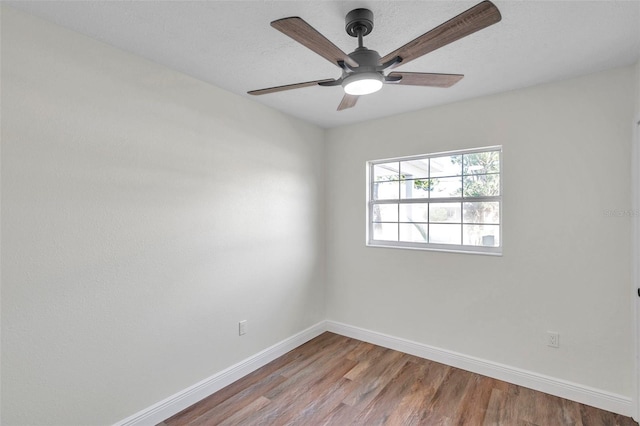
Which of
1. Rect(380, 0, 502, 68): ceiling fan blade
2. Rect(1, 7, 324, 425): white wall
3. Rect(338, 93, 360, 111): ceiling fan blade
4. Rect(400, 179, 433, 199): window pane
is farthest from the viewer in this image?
Rect(400, 179, 433, 199): window pane

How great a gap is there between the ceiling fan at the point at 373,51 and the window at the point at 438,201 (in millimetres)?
1323

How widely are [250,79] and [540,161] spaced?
2400mm

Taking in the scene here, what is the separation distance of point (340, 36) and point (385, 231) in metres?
2.15

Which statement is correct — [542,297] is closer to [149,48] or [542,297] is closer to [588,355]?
[588,355]

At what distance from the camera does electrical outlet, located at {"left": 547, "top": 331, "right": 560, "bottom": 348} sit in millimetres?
2326

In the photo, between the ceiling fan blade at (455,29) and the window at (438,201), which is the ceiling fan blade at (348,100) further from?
the window at (438,201)

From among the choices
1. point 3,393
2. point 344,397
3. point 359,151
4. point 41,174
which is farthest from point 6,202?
point 359,151


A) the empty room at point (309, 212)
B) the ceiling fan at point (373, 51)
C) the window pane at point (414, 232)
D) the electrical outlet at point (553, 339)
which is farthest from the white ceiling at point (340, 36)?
the electrical outlet at point (553, 339)

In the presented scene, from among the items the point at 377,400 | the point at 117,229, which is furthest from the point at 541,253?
the point at 117,229

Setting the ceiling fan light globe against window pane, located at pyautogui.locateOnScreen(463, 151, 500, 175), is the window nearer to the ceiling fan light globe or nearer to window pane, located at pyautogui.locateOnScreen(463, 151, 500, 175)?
window pane, located at pyautogui.locateOnScreen(463, 151, 500, 175)

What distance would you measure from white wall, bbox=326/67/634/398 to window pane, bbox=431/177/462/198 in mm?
322

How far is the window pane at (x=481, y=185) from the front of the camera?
2701 mm

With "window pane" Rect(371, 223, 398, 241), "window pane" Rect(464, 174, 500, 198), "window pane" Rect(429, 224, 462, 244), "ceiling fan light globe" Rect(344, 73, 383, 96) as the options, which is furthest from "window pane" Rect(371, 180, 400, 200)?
"ceiling fan light globe" Rect(344, 73, 383, 96)

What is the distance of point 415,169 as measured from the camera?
10.4ft
